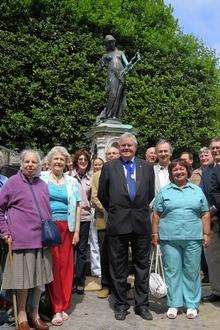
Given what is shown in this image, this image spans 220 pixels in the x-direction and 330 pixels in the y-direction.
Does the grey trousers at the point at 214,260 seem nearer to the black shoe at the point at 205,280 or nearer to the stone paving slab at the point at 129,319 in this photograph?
the stone paving slab at the point at 129,319

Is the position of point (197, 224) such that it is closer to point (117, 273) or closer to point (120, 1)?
point (117, 273)

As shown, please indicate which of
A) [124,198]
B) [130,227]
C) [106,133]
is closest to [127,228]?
[130,227]

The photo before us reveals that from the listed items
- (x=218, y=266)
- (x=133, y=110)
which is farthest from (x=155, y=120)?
(x=218, y=266)

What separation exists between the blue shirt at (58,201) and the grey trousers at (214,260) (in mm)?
1936

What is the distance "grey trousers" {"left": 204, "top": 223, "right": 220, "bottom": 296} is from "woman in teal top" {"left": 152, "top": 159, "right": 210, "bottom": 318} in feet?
1.84

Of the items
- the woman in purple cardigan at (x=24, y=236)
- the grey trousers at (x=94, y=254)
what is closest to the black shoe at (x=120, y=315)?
the woman in purple cardigan at (x=24, y=236)

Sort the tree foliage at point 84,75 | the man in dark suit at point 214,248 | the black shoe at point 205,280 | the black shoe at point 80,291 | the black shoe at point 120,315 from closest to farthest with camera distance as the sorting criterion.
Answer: the black shoe at point 120,315 → the man in dark suit at point 214,248 → the black shoe at point 80,291 → the black shoe at point 205,280 → the tree foliage at point 84,75

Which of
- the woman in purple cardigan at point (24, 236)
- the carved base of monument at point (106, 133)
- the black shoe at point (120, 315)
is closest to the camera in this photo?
the woman in purple cardigan at point (24, 236)

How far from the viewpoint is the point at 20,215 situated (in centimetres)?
433

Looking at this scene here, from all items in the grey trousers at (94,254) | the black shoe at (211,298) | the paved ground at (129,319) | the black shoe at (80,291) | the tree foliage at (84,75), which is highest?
the tree foliage at (84,75)

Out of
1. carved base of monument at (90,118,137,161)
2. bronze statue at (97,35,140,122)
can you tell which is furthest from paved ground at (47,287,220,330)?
bronze statue at (97,35,140,122)

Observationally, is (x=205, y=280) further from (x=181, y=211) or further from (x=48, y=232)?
(x=48, y=232)

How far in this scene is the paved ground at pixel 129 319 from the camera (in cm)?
450

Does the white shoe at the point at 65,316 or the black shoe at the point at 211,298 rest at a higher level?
the black shoe at the point at 211,298
